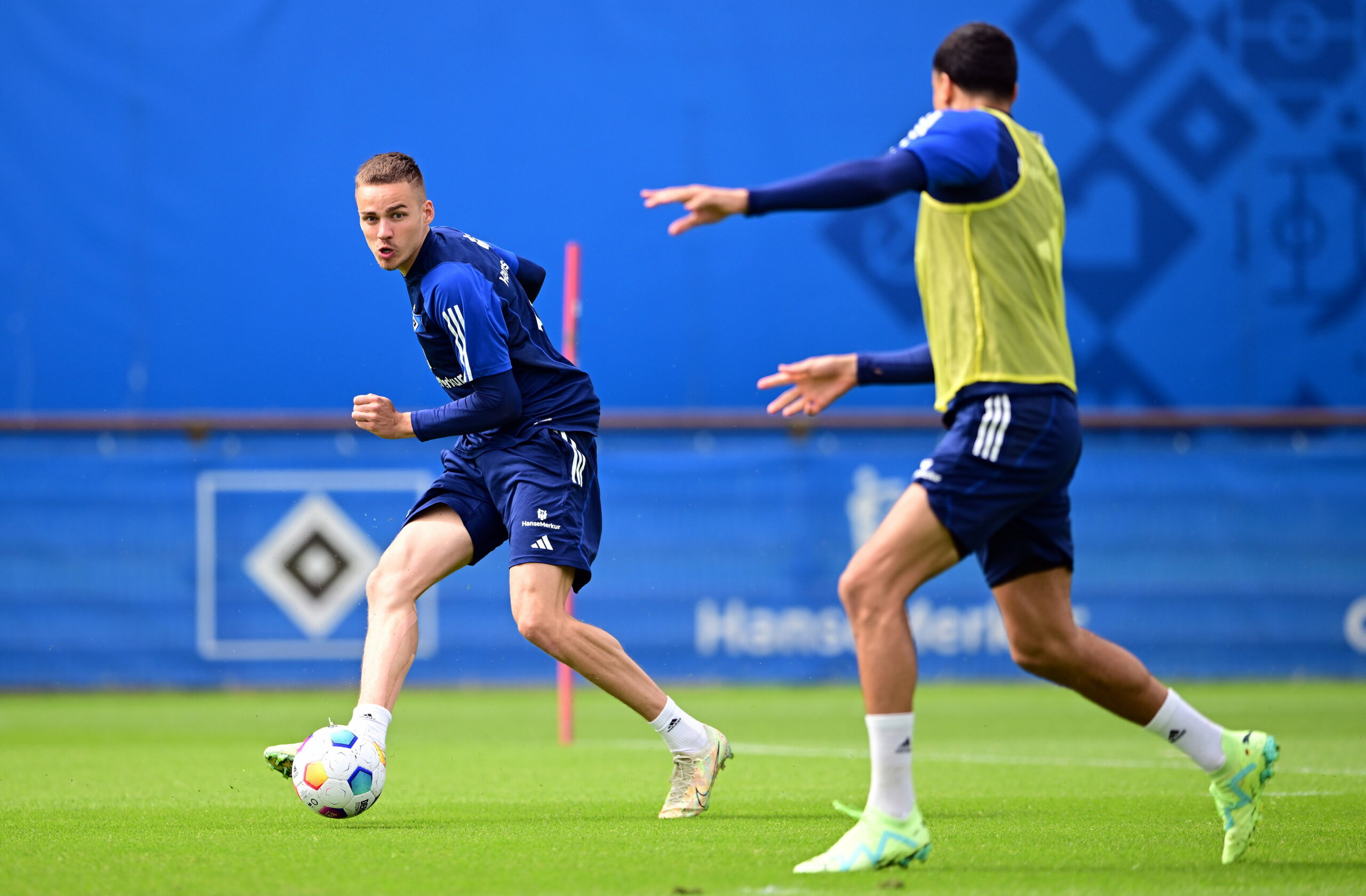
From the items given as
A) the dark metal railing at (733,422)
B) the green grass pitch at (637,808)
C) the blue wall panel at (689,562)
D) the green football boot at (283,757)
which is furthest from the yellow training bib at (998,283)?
the dark metal railing at (733,422)

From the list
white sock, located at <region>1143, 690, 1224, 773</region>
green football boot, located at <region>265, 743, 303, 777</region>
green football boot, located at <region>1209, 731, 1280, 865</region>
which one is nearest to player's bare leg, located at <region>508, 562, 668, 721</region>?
green football boot, located at <region>265, 743, 303, 777</region>

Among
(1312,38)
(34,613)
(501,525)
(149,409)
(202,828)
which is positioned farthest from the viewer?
(1312,38)

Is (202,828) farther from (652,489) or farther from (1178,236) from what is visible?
(1178,236)

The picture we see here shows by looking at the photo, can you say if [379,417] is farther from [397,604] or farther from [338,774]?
[338,774]

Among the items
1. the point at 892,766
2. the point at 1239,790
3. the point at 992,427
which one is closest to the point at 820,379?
the point at 992,427

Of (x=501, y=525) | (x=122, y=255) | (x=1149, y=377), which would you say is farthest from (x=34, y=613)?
(x=1149, y=377)

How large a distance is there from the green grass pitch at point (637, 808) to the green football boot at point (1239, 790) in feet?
0.22

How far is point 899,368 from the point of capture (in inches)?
189

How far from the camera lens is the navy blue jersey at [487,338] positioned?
558 centimetres

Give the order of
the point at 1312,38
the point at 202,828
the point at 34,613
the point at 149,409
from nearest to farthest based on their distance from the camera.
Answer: the point at 202,828 < the point at 34,613 < the point at 149,409 < the point at 1312,38

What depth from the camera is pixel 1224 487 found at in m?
12.9

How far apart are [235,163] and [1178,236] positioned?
8.33 metres

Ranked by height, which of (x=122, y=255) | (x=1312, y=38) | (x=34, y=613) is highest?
(x=1312, y=38)

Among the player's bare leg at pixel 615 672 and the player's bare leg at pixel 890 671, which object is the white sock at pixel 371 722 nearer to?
the player's bare leg at pixel 615 672
